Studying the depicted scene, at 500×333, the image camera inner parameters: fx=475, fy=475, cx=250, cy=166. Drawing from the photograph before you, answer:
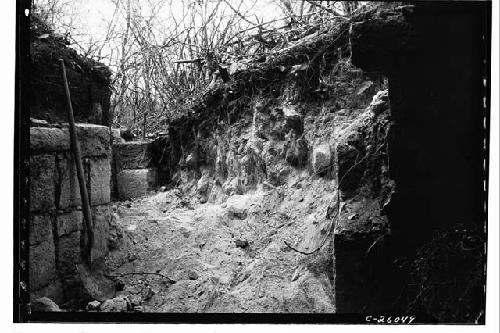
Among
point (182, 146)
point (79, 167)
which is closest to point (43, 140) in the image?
point (79, 167)

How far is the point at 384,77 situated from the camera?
2344mm

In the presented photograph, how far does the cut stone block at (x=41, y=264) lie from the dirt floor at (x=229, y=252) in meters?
0.28

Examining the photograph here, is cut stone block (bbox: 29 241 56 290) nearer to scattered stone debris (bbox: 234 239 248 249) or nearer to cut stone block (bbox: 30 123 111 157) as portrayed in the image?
cut stone block (bbox: 30 123 111 157)

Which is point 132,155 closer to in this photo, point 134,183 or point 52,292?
point 134,183

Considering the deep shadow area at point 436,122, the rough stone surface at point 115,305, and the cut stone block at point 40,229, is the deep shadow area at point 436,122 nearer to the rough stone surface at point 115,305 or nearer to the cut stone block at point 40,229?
the rough stone surface at point 115,305

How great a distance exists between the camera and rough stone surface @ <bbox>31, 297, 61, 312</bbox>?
2215mm

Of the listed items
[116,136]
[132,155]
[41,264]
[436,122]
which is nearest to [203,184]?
[132,155]

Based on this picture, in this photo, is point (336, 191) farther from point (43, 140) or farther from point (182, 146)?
point (43, 140)

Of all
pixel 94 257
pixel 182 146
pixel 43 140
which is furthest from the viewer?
pixel 182 146

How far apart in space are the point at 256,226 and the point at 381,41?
1.09 m

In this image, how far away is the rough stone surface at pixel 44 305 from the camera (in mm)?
2215

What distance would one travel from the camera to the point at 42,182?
2.21 m

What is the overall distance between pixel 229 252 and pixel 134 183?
0.60 metres

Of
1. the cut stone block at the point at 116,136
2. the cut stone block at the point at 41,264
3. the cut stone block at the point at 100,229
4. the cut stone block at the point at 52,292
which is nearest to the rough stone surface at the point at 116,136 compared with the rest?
the cut stone block at the point at 116,136
